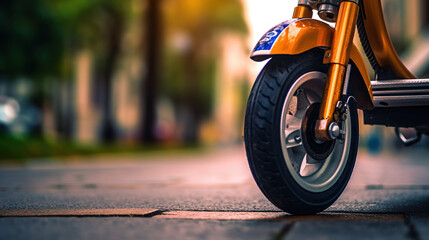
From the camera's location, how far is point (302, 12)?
12.1 ft

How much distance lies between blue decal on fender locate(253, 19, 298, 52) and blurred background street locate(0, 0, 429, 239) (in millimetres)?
849

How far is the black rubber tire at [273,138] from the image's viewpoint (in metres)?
3.14

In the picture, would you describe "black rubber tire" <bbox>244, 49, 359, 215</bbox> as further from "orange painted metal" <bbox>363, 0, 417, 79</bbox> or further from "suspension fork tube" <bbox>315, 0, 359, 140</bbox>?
"orange painted metal" <bbox>363, 0, 417, 79</bbox>

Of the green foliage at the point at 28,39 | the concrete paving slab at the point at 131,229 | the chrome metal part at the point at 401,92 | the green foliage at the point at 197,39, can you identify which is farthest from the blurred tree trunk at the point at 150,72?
the concrete paving slab at the point at 131,229

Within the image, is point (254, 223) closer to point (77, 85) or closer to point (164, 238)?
point (164, 238)

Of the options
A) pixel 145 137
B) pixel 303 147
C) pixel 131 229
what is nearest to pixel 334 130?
pixel 303 147

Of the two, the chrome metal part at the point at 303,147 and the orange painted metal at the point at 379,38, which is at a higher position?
the orange painted metal at the point at 379,38

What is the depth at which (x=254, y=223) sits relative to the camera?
3029 mm

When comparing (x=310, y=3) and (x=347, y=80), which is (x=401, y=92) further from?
(x=310, y=3)

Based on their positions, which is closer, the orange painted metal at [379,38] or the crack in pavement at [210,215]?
the crack in pavement at [210,215]

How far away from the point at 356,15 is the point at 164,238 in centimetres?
168

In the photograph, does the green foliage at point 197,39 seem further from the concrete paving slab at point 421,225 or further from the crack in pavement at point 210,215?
the concrete paving slab at point 421,225

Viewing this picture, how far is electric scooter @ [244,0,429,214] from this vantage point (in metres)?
3.17

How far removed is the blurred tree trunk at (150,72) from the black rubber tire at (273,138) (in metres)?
21.8
